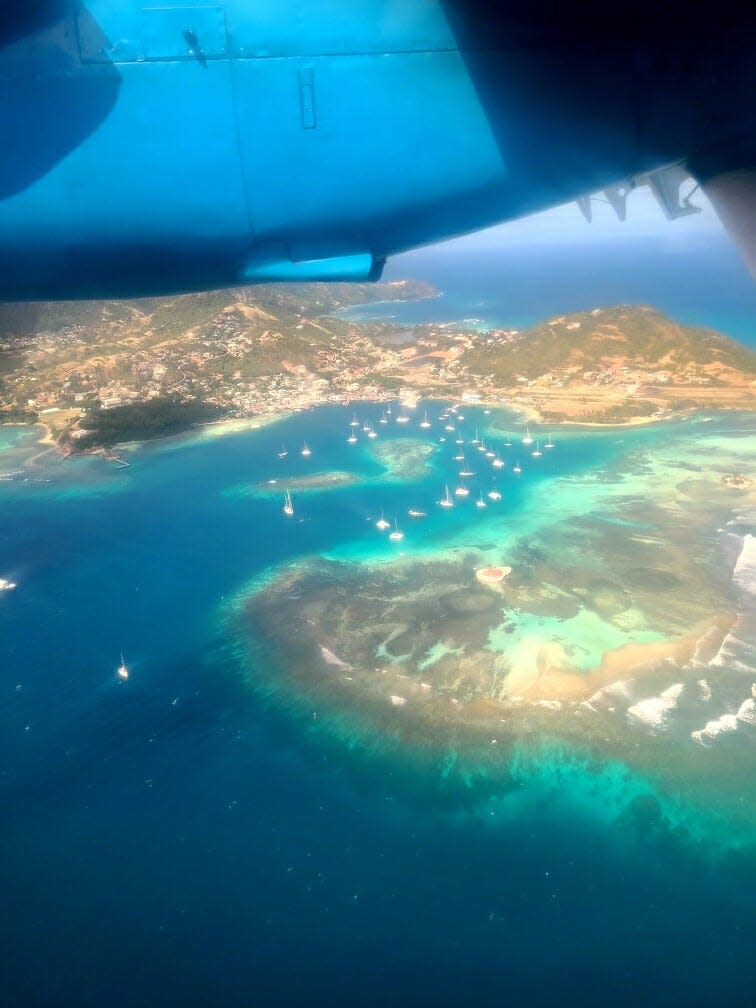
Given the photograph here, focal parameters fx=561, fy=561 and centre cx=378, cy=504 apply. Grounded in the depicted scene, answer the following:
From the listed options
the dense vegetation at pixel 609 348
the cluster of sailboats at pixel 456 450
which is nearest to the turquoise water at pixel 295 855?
the cluster of sailboats at pixel 456 450

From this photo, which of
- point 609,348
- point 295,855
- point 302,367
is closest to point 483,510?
point 295,855

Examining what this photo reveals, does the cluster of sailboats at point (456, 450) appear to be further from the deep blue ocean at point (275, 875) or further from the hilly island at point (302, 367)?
the deep blue ocean at point (275, 875)

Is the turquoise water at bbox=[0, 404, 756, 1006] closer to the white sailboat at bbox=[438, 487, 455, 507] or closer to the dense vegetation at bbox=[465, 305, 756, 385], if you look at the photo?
the white sailboat at bbox=[438, 487, 455, 507]

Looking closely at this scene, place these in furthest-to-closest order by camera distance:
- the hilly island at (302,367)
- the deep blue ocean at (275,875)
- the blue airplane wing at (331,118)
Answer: the hilly island at (302,367) < the deep blue ocean at (275,875) < the blue airplane wing at (331,118)

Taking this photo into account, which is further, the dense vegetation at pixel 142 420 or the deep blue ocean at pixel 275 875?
the dense vegetation at pixel 142 420

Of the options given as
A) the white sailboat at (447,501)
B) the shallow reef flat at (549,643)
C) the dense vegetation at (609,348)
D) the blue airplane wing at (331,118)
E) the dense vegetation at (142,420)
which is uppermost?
the blue airplane wing at (331,118)

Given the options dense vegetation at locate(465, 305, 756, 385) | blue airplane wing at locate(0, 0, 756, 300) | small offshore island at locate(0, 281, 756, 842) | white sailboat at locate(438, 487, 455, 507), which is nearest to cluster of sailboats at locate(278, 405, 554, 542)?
white sailboat at locate(438, 487, 455, 507)

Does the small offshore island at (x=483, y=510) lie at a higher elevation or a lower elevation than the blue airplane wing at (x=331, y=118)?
lower

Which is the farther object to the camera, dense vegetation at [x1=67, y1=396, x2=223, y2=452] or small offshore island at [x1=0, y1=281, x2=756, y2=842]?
dense vegetation at [x1=67, y1=396, x2=223, y2=452]
